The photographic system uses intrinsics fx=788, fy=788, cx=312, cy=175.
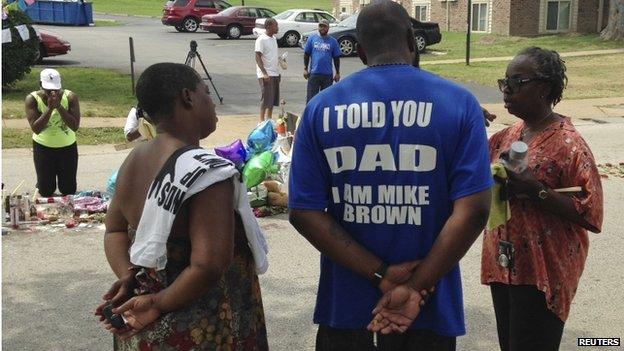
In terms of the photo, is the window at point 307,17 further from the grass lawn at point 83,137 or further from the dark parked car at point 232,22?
the grass lawn at point 83,137

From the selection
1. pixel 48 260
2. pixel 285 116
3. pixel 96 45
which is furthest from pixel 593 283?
pixel 96 45

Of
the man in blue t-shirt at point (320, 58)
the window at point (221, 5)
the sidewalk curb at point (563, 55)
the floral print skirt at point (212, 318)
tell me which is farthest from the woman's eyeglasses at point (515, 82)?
the window at point (221, 5)

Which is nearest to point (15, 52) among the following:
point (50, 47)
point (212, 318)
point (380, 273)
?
point (50, 47)

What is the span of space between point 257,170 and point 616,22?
1077 inches

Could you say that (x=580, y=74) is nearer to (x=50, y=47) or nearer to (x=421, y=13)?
(x=50, y=47)

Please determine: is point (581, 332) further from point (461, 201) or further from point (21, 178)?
point (21, 178)

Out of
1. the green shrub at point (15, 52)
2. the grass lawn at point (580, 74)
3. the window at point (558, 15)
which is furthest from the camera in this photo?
the window at point (558, 15)

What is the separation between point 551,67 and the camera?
135 inches

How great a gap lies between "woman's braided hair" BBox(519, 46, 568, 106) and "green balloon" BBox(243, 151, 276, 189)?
4.90 meters

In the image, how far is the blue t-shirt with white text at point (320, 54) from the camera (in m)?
14.9

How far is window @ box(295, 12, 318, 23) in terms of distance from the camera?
32250mm

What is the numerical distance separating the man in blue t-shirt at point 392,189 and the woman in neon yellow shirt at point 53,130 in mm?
5856

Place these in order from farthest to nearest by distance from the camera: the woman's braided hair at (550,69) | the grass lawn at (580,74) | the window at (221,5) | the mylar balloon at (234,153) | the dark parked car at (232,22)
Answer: the window at (221,5), the dark parked car at (232,22), the grass lawn at (580,74), the mylar balloon at (234,153), the woman's braided hair at (550,69)

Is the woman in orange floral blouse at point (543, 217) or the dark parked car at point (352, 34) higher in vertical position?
the woman in orange floral blouse at point (543, 217)
